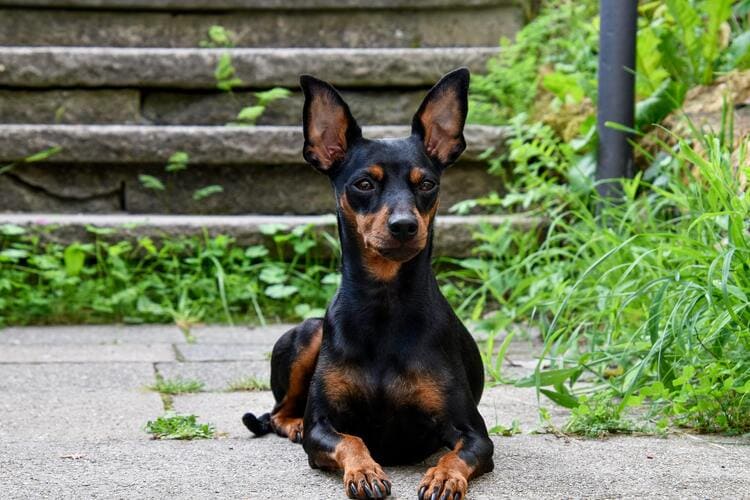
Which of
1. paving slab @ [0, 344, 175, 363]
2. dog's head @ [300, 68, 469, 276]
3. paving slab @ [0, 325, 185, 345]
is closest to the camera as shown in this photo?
dog's head @ [300, 68, 469, 276]

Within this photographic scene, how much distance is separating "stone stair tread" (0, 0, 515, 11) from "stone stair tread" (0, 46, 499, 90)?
0.41m

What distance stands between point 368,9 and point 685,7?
2101 mm

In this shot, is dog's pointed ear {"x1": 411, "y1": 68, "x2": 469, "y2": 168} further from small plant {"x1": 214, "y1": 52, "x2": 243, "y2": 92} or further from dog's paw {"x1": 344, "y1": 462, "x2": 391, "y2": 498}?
small plant {"x1": 214, "y1": 52, "x2": 243, "y2": 92}

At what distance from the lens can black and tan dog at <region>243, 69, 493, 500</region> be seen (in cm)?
268

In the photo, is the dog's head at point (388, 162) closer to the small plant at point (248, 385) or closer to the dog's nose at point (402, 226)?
the dog's nose at point (402, 226)

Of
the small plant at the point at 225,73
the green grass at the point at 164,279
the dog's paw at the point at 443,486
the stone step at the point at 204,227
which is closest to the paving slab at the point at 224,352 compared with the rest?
the green grass at the point at 164,279

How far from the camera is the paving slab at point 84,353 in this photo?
4.27m

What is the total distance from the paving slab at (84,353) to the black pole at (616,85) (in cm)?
203

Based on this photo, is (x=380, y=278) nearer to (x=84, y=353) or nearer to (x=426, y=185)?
(x=426, y=185)

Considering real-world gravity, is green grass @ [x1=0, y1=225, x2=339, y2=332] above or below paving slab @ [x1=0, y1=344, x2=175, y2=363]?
above

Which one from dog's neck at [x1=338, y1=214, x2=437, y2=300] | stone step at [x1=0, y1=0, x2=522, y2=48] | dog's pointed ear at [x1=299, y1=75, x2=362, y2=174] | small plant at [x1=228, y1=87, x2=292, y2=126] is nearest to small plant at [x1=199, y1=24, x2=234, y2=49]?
stone step at [x1=0, y1=0, x2=522, y2=48]

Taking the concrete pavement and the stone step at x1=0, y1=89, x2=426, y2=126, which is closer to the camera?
the concrete pavement

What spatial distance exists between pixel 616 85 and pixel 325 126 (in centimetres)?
209

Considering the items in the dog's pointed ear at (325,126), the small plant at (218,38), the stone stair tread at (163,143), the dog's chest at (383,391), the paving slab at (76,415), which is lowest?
the paving slab at (76,415)
